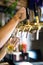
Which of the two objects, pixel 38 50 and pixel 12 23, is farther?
pixel 38 50

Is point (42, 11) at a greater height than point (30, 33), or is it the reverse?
point (42, 11)

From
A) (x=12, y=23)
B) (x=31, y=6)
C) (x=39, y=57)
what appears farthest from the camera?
(x=39, y=57)

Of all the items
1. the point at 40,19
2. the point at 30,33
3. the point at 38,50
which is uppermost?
the point at 40,19

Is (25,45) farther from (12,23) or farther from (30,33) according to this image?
(12,23)

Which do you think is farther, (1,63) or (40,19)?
(40,19)

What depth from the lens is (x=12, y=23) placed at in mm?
1073

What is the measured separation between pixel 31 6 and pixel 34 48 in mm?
428

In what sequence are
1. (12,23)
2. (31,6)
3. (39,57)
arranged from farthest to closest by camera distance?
(39,57) → (31,6) → (12,23)

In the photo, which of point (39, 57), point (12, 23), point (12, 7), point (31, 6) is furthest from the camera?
point (39, 57)

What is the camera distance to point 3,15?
1.46 meters

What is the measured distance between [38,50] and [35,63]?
0.15 metres

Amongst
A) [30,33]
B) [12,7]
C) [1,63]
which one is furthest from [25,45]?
[12,7]

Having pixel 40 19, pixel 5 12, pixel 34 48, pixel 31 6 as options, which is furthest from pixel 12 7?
pixel 34 48

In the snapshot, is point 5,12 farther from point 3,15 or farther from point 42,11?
point 42,11
